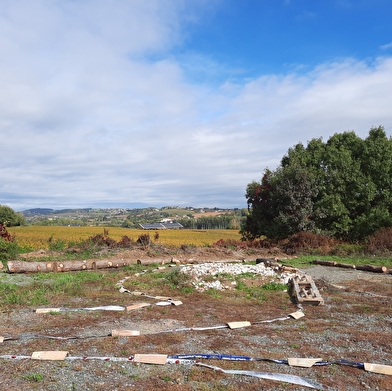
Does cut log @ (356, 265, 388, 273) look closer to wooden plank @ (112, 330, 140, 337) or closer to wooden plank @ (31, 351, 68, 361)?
wooden plank @ (112, 330, 140, 337)

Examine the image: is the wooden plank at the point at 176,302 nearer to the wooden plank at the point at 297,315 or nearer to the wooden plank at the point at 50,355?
the wooden plank at the point at 297,315

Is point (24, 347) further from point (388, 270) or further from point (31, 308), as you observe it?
point (388, 270)

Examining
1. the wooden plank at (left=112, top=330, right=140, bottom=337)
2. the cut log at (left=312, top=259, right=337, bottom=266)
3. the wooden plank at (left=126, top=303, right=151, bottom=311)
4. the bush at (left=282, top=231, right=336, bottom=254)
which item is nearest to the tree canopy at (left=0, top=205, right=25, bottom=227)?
the bush at (left=282, top=231, right=336, bottom=254)

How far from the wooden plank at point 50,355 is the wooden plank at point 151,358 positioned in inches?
45.1

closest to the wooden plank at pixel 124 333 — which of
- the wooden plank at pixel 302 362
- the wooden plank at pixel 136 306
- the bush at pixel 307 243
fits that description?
the wooden plank at pixel 136 306

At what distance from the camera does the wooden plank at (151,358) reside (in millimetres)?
5184

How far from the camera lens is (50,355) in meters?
5.35

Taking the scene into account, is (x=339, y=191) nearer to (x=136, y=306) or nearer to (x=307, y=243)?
(x=307, y=243)

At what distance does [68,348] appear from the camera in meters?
5.84

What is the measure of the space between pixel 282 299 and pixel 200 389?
5947 millimetres

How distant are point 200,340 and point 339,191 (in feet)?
66.7

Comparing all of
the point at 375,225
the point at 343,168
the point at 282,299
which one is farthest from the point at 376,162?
the point at 282,299

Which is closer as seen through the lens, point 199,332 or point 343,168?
point 199,332

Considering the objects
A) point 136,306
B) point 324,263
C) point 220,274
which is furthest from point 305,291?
point 324,263
